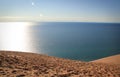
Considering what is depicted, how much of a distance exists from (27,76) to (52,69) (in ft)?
7.78

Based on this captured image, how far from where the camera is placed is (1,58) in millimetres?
13414

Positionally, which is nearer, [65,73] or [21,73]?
[21,73]

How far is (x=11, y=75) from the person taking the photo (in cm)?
1039

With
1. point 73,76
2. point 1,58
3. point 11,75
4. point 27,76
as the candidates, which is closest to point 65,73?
point 73,76

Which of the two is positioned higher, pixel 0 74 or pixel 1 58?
pixel 1 58

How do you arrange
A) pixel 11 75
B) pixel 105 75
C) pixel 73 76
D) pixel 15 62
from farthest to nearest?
pixel 15 62 < pixel 105 75 < pixel 73 76 < pixel 11 75

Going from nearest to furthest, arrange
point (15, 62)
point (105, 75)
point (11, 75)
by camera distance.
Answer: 1. point (11, 75)
2. point (105, 75)
3. point (15, 62)

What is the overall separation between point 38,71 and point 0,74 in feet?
7.37

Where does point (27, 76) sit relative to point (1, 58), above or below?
below

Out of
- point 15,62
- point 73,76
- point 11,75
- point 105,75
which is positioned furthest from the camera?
point 15,62

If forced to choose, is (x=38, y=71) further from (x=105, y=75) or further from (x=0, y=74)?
(x=105, y=75)

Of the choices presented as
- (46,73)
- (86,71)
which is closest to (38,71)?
(46,73)

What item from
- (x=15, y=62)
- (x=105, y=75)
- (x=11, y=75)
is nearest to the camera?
(x=11, y=75)

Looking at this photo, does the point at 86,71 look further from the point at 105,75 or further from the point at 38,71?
the point at 38,71
